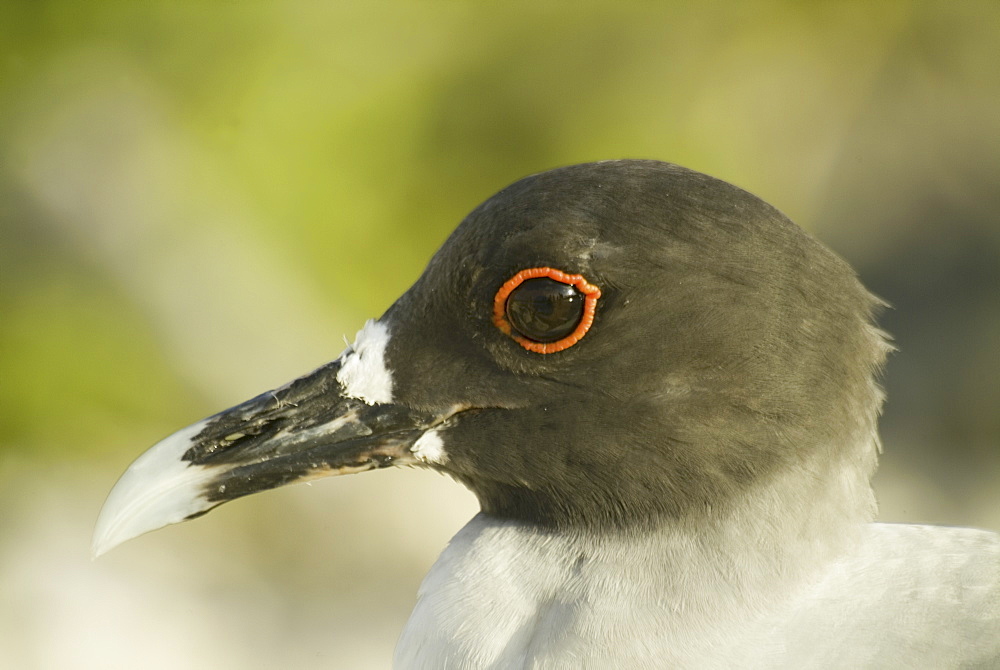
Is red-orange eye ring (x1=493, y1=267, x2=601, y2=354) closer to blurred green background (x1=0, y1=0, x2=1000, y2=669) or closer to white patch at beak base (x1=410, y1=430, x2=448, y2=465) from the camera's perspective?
white patch at beak base (x1=410, y1=430, x2=448, y2=465)

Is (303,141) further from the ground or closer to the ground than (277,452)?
further from the ground

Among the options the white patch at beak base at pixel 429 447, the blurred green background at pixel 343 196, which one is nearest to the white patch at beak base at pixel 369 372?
the white patch at beak base at pixel 429 447

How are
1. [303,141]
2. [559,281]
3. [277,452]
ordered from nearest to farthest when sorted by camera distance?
[559,281] → [277,452] → [303,141]

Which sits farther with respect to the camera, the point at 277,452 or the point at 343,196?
the point at 343,196

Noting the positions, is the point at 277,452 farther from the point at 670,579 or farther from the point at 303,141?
the point at 303,141

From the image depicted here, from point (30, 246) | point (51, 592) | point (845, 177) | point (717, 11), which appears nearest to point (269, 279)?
point (30, 246)

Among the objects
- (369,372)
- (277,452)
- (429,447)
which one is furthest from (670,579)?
(277,452)
